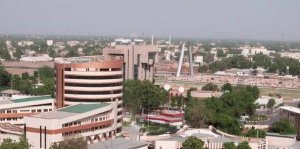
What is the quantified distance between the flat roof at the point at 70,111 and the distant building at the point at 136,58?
36230 millimetres

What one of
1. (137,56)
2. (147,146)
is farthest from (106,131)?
(137,56)

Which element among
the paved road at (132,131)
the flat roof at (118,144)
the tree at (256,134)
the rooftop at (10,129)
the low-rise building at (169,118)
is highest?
the rooftop at (10,129)

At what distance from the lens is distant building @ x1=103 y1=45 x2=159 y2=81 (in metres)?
89.4

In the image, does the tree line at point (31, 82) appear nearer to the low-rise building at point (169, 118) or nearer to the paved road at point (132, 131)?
the low-rise building at point (169, 118)

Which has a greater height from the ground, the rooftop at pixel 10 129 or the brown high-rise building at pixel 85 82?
the brown high-rise building at pixel 85 82

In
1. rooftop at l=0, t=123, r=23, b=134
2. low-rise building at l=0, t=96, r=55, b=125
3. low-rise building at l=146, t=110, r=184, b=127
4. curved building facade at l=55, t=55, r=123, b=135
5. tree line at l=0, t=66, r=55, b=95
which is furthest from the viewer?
tree line at l=0, t=66, r=55, b=95

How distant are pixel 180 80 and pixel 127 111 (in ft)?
150

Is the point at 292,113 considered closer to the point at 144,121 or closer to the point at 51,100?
the point at 144,121

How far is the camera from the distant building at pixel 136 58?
3521 inches

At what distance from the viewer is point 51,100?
60.5 m

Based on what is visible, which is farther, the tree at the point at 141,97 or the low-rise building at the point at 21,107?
the tree at the point at 141,97

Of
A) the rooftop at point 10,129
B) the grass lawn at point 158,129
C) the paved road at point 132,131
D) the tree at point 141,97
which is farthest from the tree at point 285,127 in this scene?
the rooftop at point 10,129

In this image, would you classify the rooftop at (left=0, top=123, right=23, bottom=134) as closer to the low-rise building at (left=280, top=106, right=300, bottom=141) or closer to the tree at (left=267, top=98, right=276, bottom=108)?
the low-rise building at (left=280, top=106, right=300, bottom=141)

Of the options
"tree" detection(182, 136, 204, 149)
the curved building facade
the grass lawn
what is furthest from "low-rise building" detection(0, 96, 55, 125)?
"tree" detection(182, 136, 204, 149)
